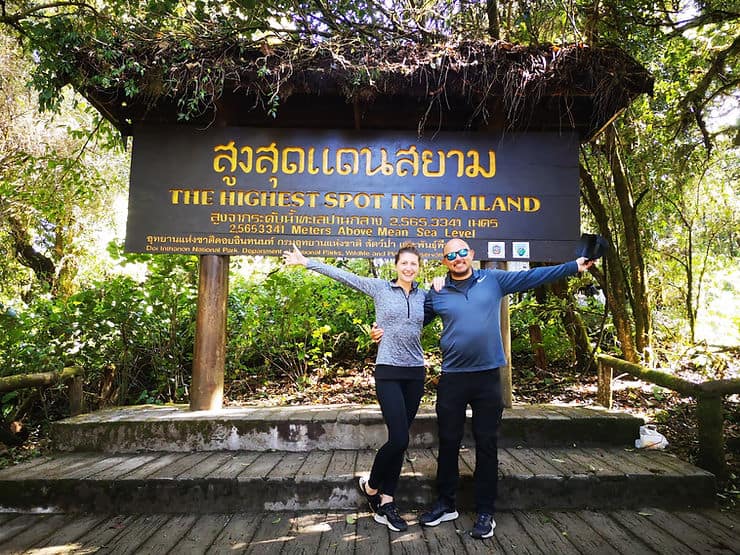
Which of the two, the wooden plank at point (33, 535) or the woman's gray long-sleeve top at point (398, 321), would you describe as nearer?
the wooden plank at point (33, 535)

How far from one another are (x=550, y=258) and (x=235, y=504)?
3.32m

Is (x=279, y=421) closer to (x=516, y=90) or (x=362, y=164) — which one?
(x=362, y=164)

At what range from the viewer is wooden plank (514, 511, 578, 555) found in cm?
251

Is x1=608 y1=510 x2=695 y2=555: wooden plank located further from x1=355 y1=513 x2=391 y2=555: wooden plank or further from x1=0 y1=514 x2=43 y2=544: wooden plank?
x1=0 y1=514 x2=43 y2=544: wooden plank

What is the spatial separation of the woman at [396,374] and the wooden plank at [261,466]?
2.43 ft

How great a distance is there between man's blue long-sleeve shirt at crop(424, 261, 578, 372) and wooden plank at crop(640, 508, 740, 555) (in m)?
1.47

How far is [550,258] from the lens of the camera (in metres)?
4.03

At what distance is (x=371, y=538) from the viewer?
8.66 ft

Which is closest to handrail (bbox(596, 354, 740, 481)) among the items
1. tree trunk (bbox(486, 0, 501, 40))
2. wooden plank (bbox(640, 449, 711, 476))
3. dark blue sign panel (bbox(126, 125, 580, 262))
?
wooden plank (bbox(640, 449, 711, 476))

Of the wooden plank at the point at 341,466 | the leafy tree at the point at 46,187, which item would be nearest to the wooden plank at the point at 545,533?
the wooden plank at the point at 341,466

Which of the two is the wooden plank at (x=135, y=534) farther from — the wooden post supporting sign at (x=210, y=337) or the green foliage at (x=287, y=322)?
the green foliage at (x=287, y=322)

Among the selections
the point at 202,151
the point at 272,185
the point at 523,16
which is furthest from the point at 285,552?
the point at 523,16

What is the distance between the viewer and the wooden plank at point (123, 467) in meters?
3.10

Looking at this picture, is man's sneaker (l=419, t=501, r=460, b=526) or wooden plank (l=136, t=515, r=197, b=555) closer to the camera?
wooden plank (l=136, t=515, r=197, b=555)
